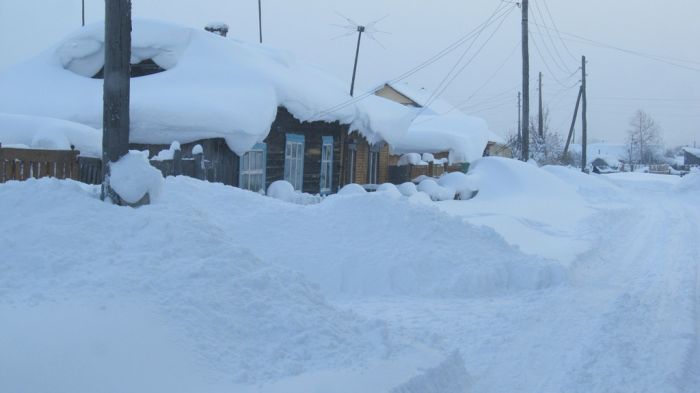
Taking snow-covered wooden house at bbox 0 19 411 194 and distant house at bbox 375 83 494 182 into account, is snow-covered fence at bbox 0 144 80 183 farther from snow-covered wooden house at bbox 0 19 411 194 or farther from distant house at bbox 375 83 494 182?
distant house at bbox 375 83 494 182

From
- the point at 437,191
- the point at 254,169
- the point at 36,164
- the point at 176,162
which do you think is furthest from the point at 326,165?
the point at 36,164

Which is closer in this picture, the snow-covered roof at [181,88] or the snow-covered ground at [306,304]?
the snow-covered ground at [306,304]

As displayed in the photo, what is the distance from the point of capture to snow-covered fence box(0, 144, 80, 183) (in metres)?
10.6

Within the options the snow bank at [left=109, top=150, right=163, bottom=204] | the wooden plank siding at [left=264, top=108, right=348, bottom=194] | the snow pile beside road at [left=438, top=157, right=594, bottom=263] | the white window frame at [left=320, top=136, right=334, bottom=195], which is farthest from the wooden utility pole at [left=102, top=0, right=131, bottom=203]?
the white window frame at [left=320, top=136, right=334, bottom=195]

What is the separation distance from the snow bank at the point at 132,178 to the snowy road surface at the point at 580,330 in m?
2.63

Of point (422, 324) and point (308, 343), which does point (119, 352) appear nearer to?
point (308, 343)

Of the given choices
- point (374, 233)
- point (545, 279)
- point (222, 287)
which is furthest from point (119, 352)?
point (545, 279)

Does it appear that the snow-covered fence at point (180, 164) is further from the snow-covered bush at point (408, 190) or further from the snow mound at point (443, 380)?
the snow mound at point (443, 380)

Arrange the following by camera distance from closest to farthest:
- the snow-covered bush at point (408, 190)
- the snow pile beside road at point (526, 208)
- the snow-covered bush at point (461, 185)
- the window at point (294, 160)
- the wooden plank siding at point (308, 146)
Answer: the snow pile beside road at point (526, 208), the wooden plank siding at point (308, 146), the window at point (294, 160), the snow-covered bush at point (408, 190), the snow-covered bush at point (461, 185)

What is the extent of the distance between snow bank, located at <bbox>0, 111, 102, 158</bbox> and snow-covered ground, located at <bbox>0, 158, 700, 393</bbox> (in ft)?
14.1

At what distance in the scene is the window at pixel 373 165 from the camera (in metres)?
26.0

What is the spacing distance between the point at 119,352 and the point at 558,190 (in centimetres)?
2079

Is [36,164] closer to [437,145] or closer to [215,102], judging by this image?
[215,102]

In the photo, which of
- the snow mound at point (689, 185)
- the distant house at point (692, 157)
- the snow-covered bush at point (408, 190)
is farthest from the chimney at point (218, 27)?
the distant house at point (692, 157)
